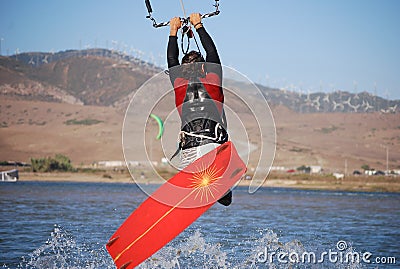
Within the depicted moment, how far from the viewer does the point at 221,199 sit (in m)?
8.85

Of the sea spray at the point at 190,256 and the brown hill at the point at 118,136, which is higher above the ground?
the brown hill at the point at 118,136

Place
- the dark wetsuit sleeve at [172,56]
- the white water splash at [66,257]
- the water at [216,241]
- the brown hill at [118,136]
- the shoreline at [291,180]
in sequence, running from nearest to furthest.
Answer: the dark wetsuit sleeve at [172,56], the white water splash at [66,257], the water at [216,241], the shoreline at [291,180], the brown hill at [118,136]

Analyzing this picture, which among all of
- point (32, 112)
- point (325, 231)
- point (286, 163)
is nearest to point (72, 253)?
Answer: point (325, 231)

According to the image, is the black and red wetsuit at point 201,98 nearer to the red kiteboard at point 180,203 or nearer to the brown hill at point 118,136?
the red kiteboard at point 180,203

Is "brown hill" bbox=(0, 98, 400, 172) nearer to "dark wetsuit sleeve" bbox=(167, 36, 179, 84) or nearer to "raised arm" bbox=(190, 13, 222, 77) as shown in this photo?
"dark wetsuit sleeve" bbox=(167, 36, 179, 84)

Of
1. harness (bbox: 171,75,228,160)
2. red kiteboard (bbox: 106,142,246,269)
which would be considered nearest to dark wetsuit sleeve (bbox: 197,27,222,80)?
harness (bbox: 171,75,228,160)

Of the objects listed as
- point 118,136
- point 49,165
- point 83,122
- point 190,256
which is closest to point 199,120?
point 190,256

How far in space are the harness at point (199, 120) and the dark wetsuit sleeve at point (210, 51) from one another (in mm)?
256

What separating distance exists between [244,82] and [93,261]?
18.0 ft

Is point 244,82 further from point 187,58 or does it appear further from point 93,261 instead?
point 93,261

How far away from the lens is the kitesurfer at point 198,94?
8.53 meters

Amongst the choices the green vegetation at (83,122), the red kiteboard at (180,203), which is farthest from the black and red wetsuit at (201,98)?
the green vegetation at (83,122)

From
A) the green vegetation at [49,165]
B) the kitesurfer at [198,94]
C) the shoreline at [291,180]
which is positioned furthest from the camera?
the green vegetation at [49,165]

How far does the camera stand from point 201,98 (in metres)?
8.51
